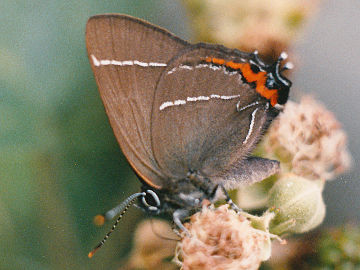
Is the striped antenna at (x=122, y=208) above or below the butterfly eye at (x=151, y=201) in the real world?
below

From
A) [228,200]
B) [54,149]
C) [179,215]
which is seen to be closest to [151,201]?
[179,215]

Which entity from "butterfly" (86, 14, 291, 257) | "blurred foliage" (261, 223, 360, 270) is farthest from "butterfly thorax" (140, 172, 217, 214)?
"blurred foliage" (261, 223, 360, 270)

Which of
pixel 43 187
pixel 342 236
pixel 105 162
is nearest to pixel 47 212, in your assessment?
pixel 43 187

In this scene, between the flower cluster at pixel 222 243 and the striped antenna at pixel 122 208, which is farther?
the striped antenna at pixel 122 208

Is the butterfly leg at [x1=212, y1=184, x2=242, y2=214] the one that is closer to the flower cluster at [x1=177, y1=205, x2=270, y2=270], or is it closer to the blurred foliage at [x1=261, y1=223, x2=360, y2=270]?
the flower cluster at [x1=177, y1=205, x2=270, y2=270]

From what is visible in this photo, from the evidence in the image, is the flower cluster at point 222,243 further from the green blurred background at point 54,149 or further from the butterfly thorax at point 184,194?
the green blurred background at point 54,149

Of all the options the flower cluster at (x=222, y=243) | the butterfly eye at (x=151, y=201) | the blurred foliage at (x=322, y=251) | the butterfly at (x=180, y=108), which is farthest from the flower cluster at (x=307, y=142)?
the butterfly eye at (x=151, y=201)

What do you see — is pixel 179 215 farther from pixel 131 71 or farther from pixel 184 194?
pixel 131 71
